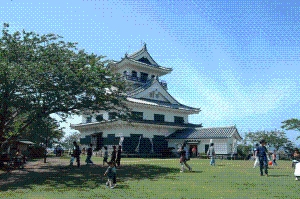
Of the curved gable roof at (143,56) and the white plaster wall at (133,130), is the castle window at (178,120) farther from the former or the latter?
the curved gable roof at (143,56)

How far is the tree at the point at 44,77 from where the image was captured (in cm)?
1452

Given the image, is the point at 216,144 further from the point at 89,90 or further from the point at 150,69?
the point at 89,90

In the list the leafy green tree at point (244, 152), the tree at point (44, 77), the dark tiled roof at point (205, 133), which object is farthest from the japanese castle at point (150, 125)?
the tree at point (44, 77)

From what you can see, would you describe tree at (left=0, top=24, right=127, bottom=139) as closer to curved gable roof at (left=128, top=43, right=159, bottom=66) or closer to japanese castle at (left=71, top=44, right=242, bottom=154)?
japanese castle at (left=71, top=44, right=242, bottom=154)

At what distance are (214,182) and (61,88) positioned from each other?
10.3 metres

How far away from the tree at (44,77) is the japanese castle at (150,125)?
14.5m

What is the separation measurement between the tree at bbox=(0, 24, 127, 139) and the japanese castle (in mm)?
14511

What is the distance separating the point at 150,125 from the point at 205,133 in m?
7.77

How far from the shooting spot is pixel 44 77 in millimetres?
15641

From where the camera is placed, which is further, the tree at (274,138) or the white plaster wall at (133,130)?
the tree at (274,138)

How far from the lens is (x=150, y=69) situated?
43281 millimetres

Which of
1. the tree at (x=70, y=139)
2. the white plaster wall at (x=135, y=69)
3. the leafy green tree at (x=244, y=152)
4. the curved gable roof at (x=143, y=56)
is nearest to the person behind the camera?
the leafy green tree at (x=244, y=152)

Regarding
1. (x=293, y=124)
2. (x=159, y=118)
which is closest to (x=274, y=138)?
(x=293, y=124)

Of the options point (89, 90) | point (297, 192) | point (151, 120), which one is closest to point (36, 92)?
point (89, 90)
